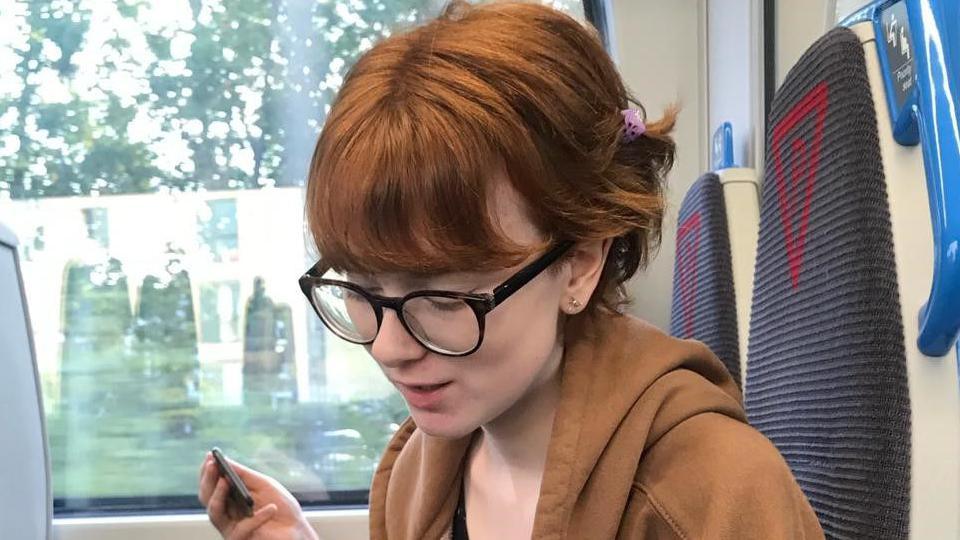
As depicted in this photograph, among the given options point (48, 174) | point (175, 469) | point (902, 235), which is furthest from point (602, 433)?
point (48, 174)

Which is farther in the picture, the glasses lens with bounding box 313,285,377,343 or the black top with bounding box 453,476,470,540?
the black top with bounding box 453,476,470,540

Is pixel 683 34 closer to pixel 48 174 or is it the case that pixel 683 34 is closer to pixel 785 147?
pixel 785 147

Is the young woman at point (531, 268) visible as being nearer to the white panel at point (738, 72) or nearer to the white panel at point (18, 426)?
the white panel at point (738, 72)

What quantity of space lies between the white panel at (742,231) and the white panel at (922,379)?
1.35ft

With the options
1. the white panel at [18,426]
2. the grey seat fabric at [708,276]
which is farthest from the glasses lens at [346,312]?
the white panel at [18,426]

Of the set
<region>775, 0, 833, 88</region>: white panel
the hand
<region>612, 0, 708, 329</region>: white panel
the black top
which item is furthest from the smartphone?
<region>775, 0, 833, 88</region>: white panel

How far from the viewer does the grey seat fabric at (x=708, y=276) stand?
0.99 m

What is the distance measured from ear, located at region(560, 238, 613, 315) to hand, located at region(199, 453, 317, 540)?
1.61 feet

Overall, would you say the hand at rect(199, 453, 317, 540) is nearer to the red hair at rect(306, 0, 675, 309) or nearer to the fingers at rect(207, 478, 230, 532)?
the fingers at rect(207, 478, 230, 532)

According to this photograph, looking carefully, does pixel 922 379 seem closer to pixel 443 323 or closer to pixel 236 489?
pixel 443 323

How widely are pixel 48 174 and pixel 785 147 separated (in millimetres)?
1175

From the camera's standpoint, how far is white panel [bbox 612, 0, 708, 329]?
137 cm

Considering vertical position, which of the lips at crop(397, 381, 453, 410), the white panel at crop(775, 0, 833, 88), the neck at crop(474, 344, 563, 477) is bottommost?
the neck at crop(474, 344, 563, 477)

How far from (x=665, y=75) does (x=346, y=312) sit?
0.84 metres
